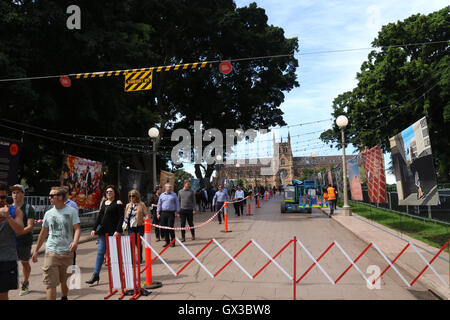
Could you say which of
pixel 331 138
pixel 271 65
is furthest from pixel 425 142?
pixel 331 138

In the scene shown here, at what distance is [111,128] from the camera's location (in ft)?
60.4

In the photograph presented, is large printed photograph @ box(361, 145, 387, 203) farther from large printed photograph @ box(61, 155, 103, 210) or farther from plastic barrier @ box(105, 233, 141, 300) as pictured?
large printed photograph @ box(61, 155, 103, 210)

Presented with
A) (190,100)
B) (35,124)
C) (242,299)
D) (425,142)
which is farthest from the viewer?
(190,100)

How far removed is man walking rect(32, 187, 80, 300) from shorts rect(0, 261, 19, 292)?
0.46 meters

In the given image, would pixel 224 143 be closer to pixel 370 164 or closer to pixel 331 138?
pixel 331 138

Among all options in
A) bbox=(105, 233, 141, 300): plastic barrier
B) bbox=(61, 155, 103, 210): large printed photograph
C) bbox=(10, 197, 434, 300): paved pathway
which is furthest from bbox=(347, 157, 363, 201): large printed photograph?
bbox=(105, 233, 141, 300): plastic barrier

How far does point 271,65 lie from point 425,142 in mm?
22491

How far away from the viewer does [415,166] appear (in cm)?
983

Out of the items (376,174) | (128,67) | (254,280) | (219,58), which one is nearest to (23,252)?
(254,280)

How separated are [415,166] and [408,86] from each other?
21833 millimetres

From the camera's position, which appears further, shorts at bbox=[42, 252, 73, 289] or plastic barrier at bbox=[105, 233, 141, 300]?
plastic barrier at bbox=[105, 233, 141, 300]

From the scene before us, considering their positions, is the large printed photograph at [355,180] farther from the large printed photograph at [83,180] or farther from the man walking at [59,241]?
the man walking at [59,241]

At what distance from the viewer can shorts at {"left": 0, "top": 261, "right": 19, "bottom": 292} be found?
161 inches

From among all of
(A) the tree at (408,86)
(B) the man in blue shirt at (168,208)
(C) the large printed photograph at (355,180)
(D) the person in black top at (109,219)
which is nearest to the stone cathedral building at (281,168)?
(A) the tree at (408,86)
